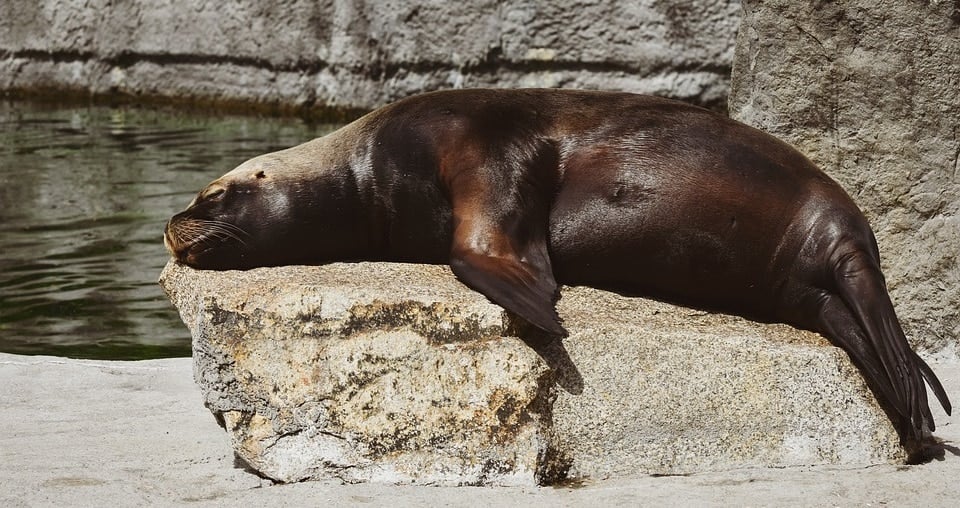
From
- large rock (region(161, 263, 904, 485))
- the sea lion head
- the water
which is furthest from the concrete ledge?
the water

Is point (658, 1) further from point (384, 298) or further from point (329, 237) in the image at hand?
point (384, 298)

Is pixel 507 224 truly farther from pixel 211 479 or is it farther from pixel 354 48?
pixel 354 48

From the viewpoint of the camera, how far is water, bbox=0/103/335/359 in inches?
251

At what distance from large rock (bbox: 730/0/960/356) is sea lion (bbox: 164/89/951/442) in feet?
2.31

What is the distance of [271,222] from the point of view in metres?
4.45

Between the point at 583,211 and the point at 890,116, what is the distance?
1.49 m

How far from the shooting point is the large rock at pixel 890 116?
4941 millimetres

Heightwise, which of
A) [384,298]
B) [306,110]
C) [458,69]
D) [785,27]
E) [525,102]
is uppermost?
[785,27]

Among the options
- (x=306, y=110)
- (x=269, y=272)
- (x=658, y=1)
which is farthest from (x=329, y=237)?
(x=306, y=110)

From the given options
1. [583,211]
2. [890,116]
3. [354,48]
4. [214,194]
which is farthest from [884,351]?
[354,48]

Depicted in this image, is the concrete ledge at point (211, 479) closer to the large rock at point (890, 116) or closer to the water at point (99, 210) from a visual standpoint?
the large rock at point (890, 116)

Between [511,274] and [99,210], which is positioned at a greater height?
[511,274]

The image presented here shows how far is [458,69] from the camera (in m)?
11.2

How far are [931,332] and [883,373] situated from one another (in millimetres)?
1320
